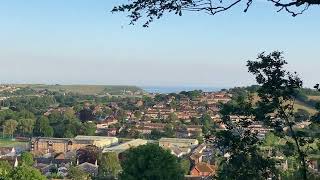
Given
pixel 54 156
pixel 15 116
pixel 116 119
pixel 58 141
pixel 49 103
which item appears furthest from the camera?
pixel 49 103

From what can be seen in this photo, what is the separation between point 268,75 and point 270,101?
17.6 inches

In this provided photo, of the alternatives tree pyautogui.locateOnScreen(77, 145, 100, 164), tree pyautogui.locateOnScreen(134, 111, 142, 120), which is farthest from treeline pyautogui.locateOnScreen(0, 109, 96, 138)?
tree pyautogui.locateOnScreen(77, 145, 100, 164)

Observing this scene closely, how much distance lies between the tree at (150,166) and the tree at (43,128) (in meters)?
49.9

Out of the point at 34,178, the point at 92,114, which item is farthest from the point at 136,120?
the point at 34,178

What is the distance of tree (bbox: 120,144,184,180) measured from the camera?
17.0 m

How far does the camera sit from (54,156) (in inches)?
1937

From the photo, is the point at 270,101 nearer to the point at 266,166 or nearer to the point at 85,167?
the point at 266,166

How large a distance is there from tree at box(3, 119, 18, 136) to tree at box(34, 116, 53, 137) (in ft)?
8.44

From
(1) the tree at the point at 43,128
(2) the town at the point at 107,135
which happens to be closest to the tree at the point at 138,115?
(2) the town at the point at 107,135

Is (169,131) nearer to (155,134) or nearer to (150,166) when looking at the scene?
(155,134)

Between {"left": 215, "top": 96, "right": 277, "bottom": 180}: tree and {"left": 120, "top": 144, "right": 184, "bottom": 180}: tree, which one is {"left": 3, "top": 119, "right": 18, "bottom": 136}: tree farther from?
{"left": 215, "top": 96, "right": 277, "bottom": 180}: tree

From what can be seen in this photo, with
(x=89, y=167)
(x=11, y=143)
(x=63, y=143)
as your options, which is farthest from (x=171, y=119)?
(x=89, y=167)

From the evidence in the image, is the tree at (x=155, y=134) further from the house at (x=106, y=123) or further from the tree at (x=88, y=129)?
the house at (x=106, y=123)

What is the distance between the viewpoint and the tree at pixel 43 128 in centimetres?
6611
